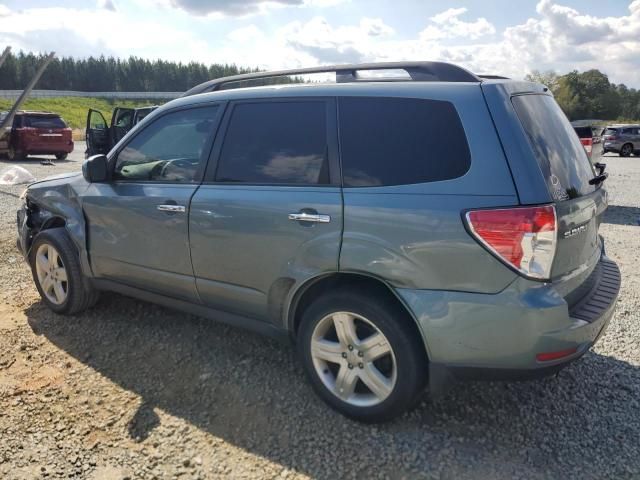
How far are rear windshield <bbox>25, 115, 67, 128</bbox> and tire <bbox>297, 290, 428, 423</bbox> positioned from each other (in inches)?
735

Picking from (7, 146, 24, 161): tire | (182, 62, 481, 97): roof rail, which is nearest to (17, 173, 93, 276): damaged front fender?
(182, 62, 481, 97): roof rail

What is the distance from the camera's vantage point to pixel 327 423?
2990 millimetres

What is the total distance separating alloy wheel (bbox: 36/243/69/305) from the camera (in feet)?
14.4

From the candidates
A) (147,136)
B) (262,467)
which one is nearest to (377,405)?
(262,467)

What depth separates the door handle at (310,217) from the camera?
112 inches

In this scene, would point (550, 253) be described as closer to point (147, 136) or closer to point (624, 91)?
point (147, 136)

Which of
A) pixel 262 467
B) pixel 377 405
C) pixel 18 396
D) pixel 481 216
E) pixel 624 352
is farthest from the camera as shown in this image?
pixel 624 352

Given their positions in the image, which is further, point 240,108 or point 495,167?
point 240,108

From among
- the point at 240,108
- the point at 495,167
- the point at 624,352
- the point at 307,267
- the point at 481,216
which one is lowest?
the point at 624,352

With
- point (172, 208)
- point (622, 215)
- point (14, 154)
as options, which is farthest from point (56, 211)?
point (14, 154)

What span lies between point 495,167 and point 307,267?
1112 mm

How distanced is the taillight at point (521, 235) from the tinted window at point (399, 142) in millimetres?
286

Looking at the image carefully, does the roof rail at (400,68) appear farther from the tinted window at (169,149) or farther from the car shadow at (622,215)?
the car shadow at (622,215)

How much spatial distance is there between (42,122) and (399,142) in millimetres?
19079
